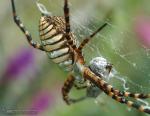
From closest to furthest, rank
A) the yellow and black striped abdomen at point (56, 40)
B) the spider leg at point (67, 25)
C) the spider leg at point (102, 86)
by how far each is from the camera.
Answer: the yellow and black striped abdomen at point (56, 40), the spider leg at point (67, 25), the spider leg at point (102, 86)

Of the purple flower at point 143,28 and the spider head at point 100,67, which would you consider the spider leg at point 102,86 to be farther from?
the purple flower at point 143,28


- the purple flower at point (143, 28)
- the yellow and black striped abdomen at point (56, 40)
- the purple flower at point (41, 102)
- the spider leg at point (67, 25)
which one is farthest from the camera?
the purple flower at point (41, 102)

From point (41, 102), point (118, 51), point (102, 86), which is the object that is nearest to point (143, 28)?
point (41, 102)

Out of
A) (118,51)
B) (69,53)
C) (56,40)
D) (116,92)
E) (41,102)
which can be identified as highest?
(56,40)

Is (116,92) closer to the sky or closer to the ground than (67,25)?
closer to the ground

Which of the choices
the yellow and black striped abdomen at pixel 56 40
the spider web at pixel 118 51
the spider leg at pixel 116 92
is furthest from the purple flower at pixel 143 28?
the yellow and black striped abdomen at pixel 56 40

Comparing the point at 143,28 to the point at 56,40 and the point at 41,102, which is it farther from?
the point at 56,40

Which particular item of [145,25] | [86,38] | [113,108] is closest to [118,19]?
[145,25]
